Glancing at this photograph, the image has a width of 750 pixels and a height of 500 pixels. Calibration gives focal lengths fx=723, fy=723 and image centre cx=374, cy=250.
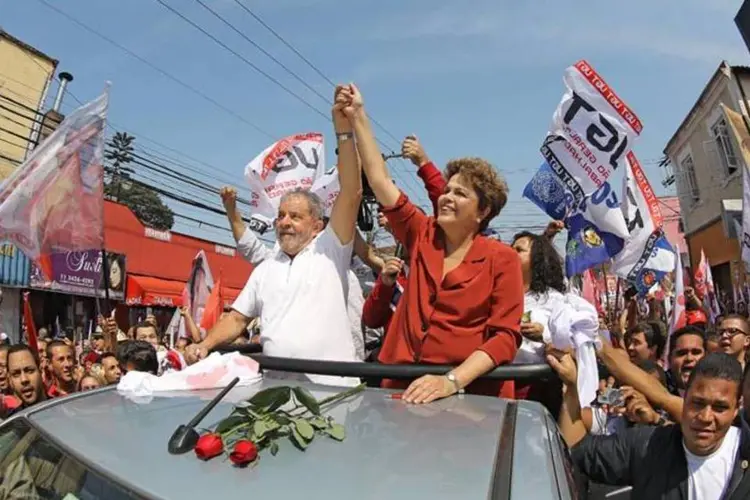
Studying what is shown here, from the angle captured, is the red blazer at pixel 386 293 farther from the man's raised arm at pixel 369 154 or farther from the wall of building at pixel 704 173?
the wall of building at pixel 704 173

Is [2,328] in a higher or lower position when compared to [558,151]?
lower

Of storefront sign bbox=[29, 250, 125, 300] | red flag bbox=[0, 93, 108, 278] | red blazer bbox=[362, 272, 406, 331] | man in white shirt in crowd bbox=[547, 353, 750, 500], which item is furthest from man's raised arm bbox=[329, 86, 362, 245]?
storefront sign bbox=[29, 250, 125, 300]

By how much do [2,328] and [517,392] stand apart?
1767 cm

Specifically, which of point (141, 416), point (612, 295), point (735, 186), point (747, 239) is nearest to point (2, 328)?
point (612, 295)

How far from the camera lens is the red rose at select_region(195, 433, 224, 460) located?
150 centimetres

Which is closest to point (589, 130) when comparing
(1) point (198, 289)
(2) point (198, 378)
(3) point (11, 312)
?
(2) point (198, 378)

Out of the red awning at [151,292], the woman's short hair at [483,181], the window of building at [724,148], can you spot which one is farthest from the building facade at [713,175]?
the woman's short hair at [483,181]

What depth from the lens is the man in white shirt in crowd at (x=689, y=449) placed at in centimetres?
273

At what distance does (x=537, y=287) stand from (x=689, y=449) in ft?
3.77

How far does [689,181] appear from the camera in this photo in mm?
26328

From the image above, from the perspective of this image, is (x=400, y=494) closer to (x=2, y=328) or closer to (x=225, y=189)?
(x=225, y=189)

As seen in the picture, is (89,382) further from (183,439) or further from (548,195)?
(183,439)

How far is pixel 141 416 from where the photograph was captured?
1.88 m

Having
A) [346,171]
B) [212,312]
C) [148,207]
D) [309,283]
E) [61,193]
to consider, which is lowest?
[212,312]
